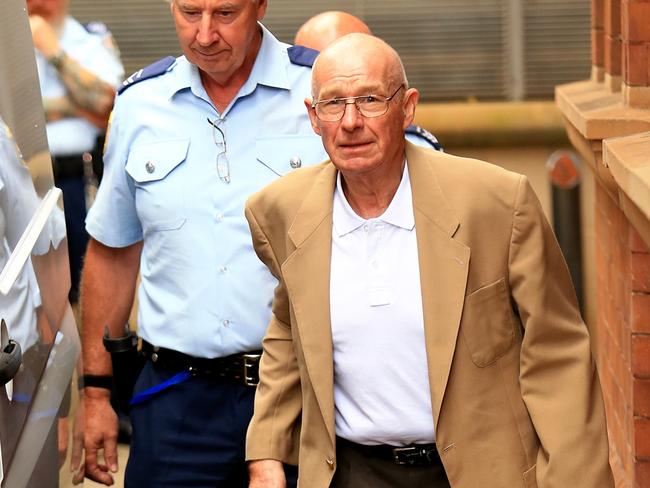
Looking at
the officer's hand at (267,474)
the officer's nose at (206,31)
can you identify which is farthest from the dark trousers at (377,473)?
the officer's nose at (206,31)

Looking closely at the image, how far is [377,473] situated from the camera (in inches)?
149

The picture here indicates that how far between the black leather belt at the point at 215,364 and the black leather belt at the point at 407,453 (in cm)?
77

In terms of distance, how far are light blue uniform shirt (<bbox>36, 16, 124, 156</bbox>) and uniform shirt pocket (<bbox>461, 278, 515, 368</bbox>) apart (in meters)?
4.50

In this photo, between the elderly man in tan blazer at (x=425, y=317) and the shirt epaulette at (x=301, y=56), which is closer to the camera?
the elderly man in tan blazer at (x=425, y=317)

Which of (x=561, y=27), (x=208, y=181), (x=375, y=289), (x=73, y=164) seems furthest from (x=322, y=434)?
(x=561, y=27)

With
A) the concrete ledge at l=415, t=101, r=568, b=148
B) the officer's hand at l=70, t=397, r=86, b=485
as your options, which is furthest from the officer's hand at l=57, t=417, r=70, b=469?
the concrete ledge at l=415, t=101, r=568, b=148

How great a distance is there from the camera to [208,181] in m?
4.58

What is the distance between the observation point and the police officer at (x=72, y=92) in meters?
7.78

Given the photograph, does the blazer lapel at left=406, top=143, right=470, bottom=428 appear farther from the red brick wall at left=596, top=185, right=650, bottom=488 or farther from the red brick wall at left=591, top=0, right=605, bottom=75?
the red brick wall at left=591, top=0, right=605, bottom=75

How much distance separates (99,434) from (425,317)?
1587 mm

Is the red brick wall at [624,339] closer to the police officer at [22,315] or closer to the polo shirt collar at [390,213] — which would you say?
the polo shirt collar at [390,213]

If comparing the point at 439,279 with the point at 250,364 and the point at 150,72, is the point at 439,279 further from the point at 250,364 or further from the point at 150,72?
the point at 150,72

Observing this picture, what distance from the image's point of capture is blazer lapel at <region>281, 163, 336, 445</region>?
3725mm

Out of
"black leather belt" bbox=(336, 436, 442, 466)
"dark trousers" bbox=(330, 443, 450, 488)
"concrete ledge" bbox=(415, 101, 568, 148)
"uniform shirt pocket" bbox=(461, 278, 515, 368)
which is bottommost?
"concrete ledge" bbox=(415, 101, 568, 148)
